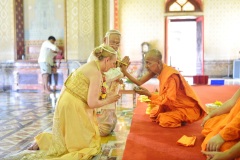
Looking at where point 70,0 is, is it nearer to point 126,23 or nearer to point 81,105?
point 126,23

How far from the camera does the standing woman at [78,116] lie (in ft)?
10.00

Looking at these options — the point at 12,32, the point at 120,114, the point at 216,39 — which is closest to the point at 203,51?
the point at 216,39

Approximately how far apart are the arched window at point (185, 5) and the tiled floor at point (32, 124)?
8029 mm

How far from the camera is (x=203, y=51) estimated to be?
46.1ft

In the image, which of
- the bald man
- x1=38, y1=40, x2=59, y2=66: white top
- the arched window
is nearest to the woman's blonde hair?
the bald man

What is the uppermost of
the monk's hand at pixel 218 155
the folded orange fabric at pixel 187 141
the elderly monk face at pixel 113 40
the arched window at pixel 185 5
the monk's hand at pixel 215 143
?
the arched window at pixel 185 5

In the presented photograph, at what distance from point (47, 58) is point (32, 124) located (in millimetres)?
4360

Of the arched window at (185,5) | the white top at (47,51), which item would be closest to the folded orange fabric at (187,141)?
the white top at (47,51)

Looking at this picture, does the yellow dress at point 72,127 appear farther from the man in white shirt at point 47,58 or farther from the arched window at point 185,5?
the arched window at point 185,5

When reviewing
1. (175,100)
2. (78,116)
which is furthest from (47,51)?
(78,116)

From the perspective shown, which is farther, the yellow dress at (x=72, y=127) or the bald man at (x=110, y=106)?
the bald man at (x=110, y=106)

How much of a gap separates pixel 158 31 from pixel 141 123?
10.6 m

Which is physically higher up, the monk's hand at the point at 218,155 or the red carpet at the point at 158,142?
the monk's hand at the point at 218,155

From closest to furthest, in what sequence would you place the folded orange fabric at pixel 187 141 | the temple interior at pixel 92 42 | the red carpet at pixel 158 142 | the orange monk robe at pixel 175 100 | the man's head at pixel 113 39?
the red carpet at pixel 158 142 → the folded orange fabric at pixel 187 141 → the orange monk robe at pixel 175 100 → the man's head at pixel 113 39 → the temple interior at pixel 92 42
